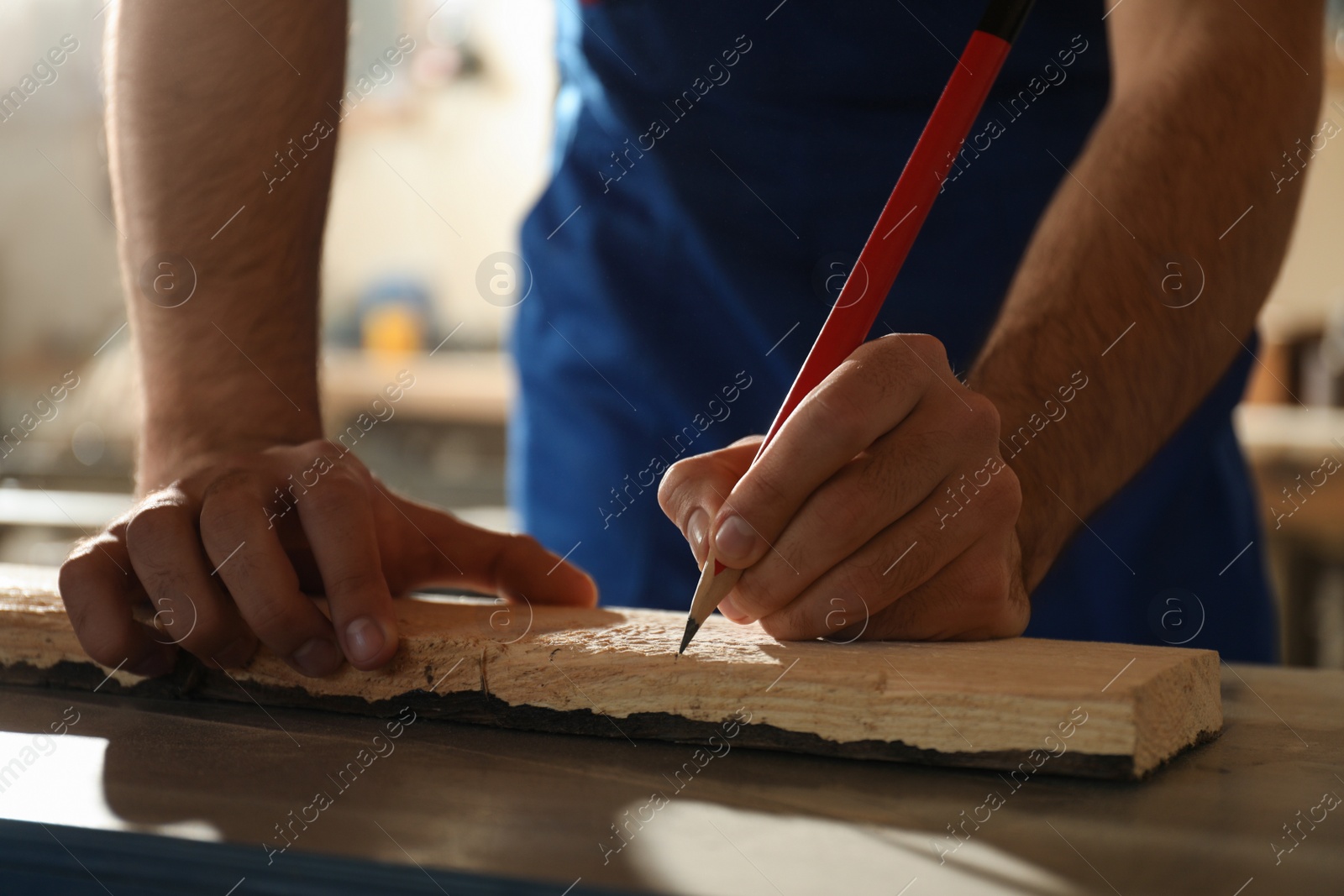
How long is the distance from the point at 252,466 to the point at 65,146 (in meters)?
4.14

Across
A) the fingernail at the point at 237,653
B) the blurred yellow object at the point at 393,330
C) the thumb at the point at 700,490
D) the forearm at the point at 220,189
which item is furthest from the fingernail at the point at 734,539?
the blurred yellow object at the point at 393,330

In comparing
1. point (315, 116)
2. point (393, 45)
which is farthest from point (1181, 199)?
point (393, 45)

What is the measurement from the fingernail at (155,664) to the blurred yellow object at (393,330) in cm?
367

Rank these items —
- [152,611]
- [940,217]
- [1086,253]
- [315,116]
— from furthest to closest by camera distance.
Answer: [940,217], [315,116], [1086,253], [152,611]

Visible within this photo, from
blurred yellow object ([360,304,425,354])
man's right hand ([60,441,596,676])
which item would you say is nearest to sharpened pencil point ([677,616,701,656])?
man's right hand ([60,441,596,676])

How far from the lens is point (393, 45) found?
4.47 meters

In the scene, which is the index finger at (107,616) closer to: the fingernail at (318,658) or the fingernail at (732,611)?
the fingernail at (318,658)

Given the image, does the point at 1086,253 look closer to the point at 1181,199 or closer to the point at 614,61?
the point at 1181,199

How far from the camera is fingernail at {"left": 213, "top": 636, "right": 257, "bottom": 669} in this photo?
701 millimetres

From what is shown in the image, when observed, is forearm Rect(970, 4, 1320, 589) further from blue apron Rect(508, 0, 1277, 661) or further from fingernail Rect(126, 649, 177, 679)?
fingernail Rect(126, 649, 177, 679)

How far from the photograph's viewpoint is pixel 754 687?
59 centimetres

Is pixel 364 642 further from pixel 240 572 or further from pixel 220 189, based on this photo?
pixel 220 189

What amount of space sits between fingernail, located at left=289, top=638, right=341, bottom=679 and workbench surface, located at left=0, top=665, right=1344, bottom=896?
0.05m

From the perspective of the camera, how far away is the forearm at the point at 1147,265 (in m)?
0.80
